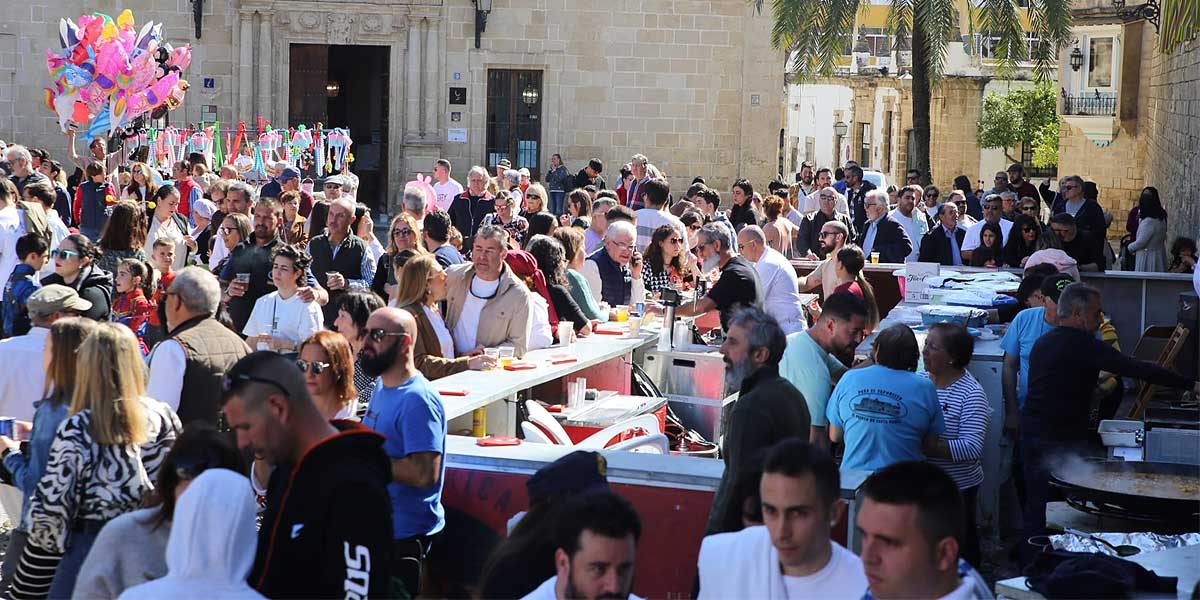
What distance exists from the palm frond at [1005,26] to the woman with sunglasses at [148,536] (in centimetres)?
1710

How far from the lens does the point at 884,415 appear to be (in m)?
6.57

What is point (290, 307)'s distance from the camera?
833 centimetres

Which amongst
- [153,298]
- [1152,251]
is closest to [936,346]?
[153,298]

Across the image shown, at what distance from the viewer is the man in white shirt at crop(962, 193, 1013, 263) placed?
1394 centimetres

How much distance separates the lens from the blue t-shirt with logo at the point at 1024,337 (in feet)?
28.8

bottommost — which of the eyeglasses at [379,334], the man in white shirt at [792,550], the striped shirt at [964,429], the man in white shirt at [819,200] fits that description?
the striped shirt at [964,429]

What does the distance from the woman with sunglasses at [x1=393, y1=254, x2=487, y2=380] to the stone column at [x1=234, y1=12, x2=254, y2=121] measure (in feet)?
55.4

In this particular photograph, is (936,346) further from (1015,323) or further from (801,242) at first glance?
(801,242)

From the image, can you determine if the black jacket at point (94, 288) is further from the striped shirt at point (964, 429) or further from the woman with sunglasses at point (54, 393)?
the striped shirt at point (964, 429)

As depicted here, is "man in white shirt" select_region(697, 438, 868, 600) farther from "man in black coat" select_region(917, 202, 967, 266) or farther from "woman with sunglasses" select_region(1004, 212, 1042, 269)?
"man in black coat" select_region(917, 202, 967, 266)

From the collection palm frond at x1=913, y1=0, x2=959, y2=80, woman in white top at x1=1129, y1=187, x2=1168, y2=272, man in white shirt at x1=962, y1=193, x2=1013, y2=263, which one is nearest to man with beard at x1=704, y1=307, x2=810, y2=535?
man in white shirt at x1=962, y1=193, x2=1013, y2=263

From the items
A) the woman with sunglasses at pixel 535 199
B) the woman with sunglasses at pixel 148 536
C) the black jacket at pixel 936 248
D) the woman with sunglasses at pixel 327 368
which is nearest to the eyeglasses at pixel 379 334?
the woman with sunglasses at pixel 327 368

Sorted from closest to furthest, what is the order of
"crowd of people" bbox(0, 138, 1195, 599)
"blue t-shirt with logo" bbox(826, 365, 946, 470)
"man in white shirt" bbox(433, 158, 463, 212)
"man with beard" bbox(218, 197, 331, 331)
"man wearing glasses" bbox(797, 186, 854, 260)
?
"crowd of people" bbox(0, 138, 1195, 599), "blue t-shirt with logo" bbox(826, 365, 946, 470), "man with beard" bbox(218, 197, 331, 331), "man wearing glasses" bbox(797, 186, 854, 260), "man in white shirt" bbox(433, 158, 463, 212)

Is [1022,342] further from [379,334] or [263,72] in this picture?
[263,72]
